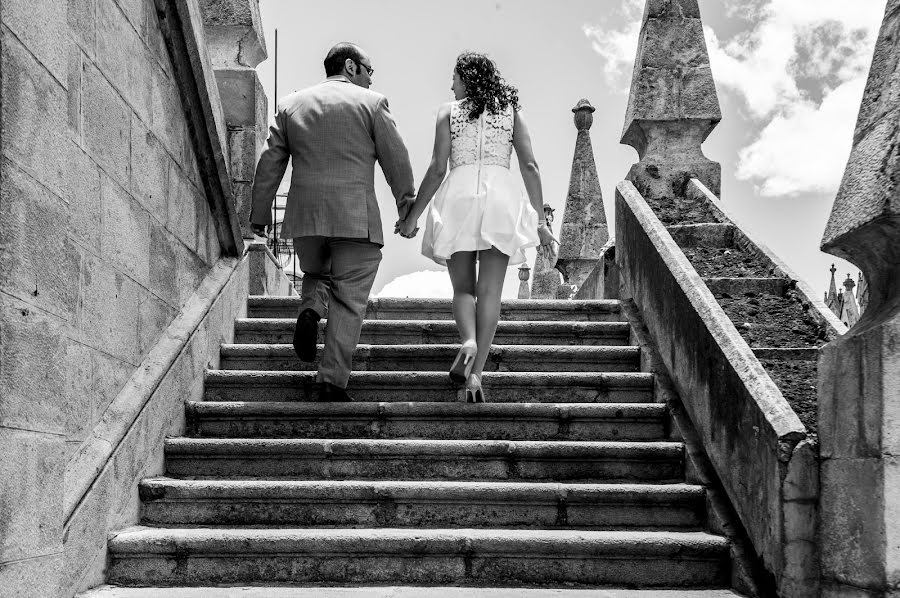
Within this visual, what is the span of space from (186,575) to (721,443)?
2314 mm

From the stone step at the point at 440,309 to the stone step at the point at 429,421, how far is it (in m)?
1.42

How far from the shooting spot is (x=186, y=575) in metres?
3.82

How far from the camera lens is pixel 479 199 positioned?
525 centimetres

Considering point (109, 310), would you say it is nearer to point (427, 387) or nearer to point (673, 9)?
point (427, 387)

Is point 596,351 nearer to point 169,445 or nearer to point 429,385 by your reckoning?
point 429,385

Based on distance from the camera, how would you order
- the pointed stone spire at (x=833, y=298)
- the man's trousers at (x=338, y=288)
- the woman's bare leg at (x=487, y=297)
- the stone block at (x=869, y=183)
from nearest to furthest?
1. the stone block at (x=869, y=183)
2. the man's trousers at (x=338, y=288)
3. the woman's bare leg at (x=487, y=297)
4. the pointed stone spire at (x=833, y=298)

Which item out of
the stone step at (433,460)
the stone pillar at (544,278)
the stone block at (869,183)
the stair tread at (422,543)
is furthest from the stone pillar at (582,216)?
the stone block at (869,183)

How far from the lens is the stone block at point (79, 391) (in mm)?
3572

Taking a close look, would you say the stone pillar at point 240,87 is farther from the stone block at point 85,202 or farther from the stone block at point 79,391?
the stone block at point 79,391

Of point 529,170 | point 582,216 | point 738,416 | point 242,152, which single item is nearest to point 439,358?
point 529,170

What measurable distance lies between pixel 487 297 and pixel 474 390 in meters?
0.54

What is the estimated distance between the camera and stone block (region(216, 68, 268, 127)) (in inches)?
260

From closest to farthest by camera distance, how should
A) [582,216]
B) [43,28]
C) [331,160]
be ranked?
[43,28] → [331,160] → [582,216]

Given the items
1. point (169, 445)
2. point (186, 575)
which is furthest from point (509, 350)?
point (186, 575)
